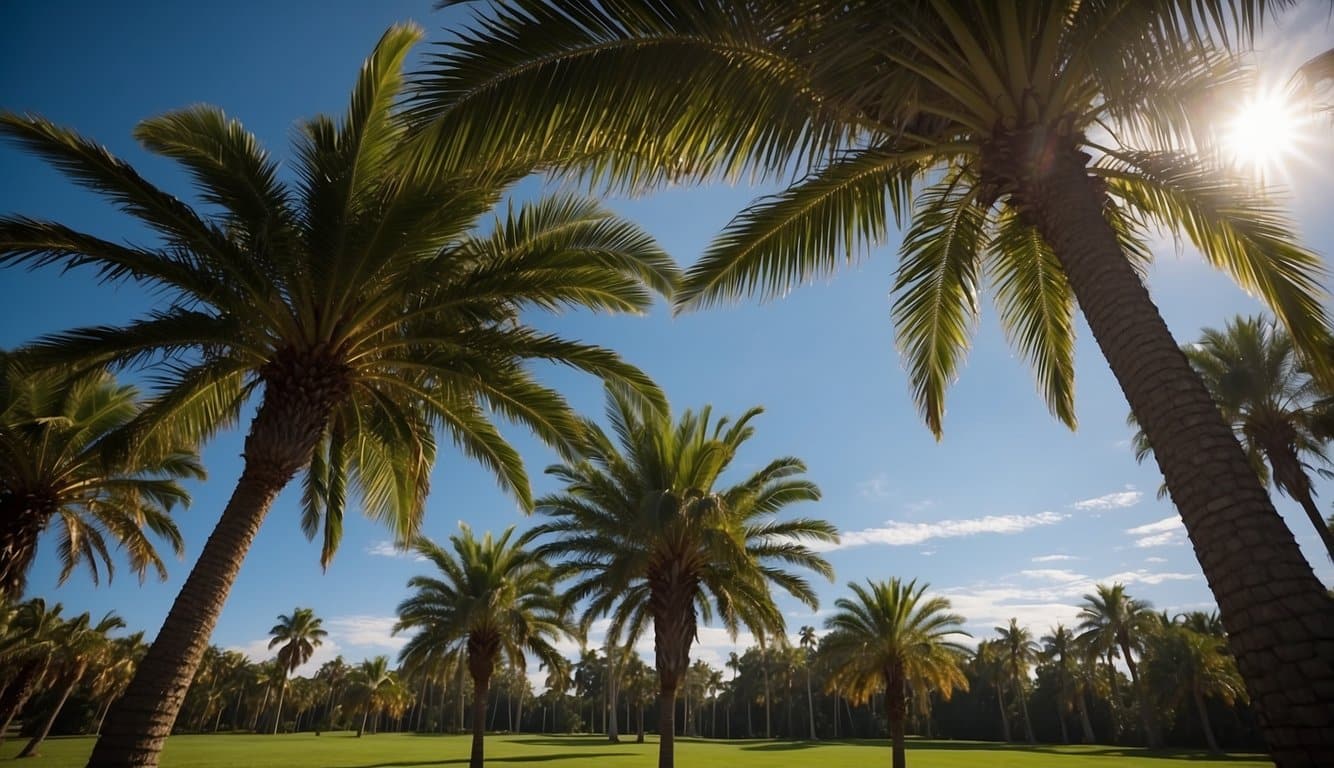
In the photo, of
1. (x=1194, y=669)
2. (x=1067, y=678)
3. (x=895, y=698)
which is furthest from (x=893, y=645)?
(x=1067, y=678)

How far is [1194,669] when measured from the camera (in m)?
45.2

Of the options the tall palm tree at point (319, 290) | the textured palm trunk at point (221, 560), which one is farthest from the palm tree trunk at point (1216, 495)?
the textured palm trunk at point (221, 560)

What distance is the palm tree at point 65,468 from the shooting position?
11.7 meters

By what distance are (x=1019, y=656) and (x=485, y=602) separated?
5977cm

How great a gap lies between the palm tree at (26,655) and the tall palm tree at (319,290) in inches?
1109

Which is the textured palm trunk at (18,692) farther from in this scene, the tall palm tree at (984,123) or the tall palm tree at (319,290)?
the tall palm tree at (984,123)

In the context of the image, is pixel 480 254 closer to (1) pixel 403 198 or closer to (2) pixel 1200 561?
(1) pixel 403 198

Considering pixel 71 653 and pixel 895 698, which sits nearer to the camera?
pixel 895 698

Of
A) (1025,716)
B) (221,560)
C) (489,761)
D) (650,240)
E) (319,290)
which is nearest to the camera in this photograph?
(221,560)

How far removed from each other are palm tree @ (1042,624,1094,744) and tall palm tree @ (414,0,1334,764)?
66.3 m

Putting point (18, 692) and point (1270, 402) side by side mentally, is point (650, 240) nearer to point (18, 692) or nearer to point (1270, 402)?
point (1270, 402)

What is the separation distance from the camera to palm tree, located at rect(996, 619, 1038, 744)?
62.5m

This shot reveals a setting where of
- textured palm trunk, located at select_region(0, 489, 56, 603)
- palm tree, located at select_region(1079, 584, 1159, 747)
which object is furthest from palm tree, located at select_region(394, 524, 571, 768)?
palm tree, located at select_region(1079, 584, 1159, 747)

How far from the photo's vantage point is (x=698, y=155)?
6.06 meters
